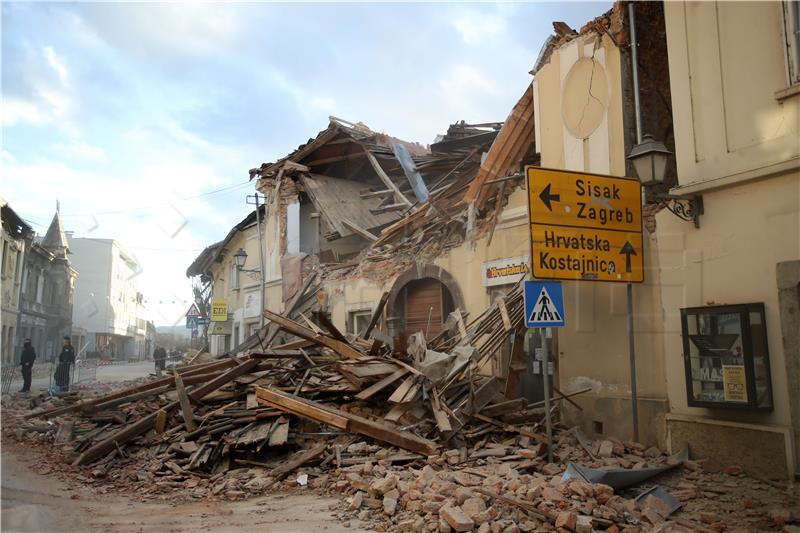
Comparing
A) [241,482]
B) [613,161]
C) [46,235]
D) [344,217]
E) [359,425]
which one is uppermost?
[344,217]

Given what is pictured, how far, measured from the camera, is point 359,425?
7.57m

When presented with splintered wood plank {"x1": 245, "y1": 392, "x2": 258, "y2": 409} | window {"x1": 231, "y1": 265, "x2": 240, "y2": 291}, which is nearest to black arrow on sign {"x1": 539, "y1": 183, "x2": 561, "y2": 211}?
splintered wood plank {"x1": 245, "y1": 392, "x2": 258, "y2": 409}

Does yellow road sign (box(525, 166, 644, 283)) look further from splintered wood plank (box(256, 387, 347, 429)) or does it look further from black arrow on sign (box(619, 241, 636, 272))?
splintered wood plank (box(256, 387, 347, 429))

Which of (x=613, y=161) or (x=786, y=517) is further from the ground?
(x=613, y=161)

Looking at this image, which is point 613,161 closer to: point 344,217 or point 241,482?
point 241,482

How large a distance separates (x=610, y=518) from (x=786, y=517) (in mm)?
1771

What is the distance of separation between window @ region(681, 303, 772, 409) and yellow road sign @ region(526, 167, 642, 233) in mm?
1591

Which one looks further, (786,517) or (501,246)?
(501,246)

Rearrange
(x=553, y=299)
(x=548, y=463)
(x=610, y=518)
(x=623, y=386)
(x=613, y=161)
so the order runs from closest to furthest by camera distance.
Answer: (x=610, y=518), (x=548, y=463), (x=553, y=299), (x=623, y=386), (x=613, y=161)

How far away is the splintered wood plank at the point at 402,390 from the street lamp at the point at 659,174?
414 centimetres

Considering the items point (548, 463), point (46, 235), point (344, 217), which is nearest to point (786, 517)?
point (548, 463)

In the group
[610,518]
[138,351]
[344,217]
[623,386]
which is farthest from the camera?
[138,351]

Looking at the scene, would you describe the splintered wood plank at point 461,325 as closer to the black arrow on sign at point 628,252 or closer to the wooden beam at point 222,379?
the black arrow on sign at point 628,252

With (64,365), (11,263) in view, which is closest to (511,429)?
(11,263)
